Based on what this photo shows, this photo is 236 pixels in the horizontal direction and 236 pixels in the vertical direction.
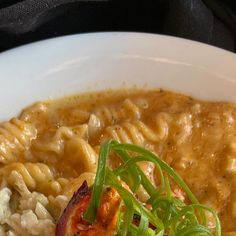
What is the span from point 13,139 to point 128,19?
3.14 feet

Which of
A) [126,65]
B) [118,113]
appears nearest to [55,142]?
[118,113]

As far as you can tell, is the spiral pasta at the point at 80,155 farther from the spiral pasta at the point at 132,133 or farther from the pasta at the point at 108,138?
the spiral pasta at the point at 132,133

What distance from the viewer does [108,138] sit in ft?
10.5

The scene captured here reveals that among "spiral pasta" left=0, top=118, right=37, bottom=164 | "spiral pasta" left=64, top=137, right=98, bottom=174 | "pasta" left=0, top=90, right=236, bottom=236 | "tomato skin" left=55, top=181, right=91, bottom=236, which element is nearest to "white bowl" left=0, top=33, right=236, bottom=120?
"pasta" left=0, top=90, right=236, bottom=236

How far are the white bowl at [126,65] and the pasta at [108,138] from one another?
55mm

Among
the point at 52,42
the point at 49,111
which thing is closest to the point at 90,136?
the point at 49,111

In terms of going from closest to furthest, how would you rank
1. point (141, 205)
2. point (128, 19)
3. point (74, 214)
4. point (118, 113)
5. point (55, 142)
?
point (141, 205), point (74, 214), point (55, 142), point (118, 113), point (128, 19)

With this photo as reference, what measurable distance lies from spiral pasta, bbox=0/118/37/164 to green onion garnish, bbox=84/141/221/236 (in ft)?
2.22

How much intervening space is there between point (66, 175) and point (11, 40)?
74cm

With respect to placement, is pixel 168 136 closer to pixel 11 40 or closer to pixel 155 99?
pixel 155 99

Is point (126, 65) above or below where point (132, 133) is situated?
above

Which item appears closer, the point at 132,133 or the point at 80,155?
the point at 80,155

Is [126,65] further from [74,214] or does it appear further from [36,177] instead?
[74,214]

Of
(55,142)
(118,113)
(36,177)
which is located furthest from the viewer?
(118,113)
